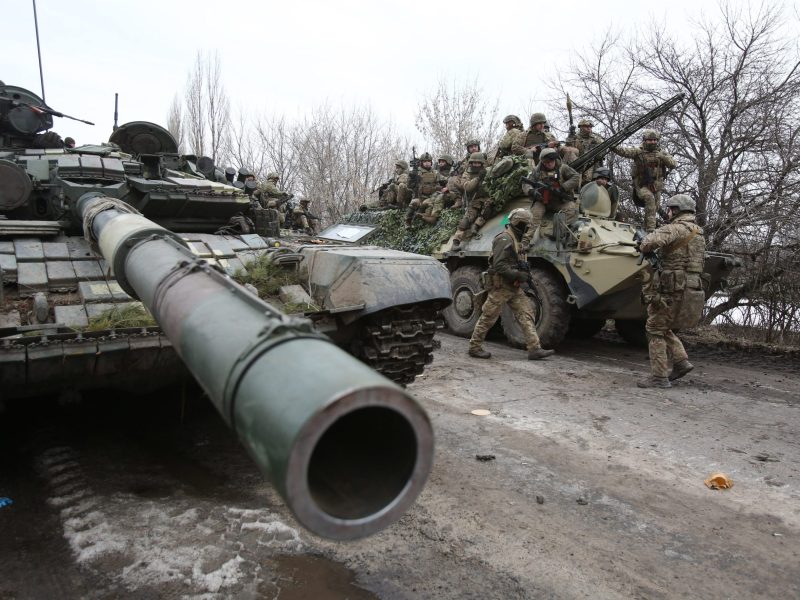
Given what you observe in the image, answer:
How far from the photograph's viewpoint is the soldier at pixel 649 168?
31.1 feet

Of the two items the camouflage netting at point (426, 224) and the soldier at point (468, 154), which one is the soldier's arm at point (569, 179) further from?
the soldier at point (468, 154)

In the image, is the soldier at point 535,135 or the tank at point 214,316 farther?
the soldier at point 535,135

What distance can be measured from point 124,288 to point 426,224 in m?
8.91

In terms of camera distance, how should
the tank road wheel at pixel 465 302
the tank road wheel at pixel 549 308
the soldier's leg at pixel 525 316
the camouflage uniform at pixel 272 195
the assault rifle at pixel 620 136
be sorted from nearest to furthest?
1. the soldier's leg at pixel 525 316
2. the tank road wheel at pixel 549 308
3. the assault rifle at pixel 620 136
4. the tank road wheel at pixel 465 302
5. the camouflage uniform at pixel 272 195

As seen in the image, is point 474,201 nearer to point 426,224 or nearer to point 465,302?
point 465,302

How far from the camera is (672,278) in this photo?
6.60 m

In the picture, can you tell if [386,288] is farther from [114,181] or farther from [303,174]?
[303,174]

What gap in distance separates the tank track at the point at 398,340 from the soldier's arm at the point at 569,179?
5073mm

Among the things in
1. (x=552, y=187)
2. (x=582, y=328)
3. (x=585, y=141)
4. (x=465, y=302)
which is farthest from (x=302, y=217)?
(x=552, y=187)

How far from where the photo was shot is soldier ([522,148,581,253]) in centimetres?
888

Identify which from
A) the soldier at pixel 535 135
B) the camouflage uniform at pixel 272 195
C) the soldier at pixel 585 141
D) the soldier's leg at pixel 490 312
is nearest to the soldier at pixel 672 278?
the soldier's leg at pixel 490 312

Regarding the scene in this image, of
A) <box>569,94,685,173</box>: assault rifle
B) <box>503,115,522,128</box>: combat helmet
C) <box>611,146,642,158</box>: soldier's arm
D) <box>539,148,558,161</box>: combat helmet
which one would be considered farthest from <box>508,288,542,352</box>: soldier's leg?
<box>503,115,522,128</box>: combat helmet

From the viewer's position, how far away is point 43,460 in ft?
13.8

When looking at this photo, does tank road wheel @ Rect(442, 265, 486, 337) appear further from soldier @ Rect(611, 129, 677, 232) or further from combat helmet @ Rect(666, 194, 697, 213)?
combat helmet @ Rect(666, 194, 697, 213)
